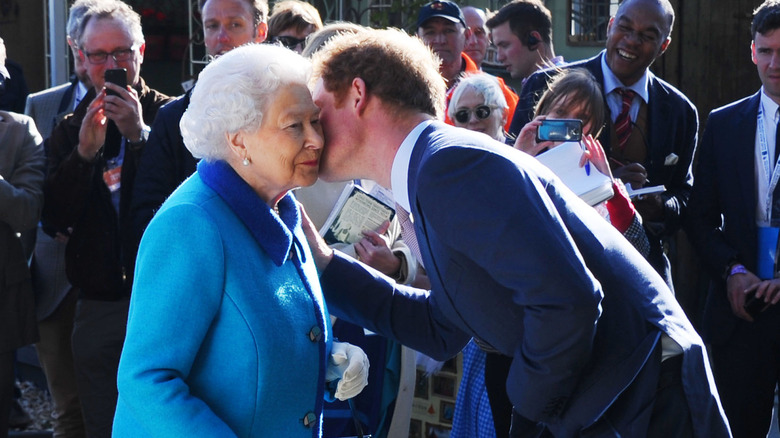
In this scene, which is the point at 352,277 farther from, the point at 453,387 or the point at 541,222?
the point at 453,387

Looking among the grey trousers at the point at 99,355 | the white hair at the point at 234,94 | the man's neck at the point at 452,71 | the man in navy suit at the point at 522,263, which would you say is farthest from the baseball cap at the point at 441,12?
the white hair at the point at 234,94

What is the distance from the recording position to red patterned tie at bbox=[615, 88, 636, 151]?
4.48 m

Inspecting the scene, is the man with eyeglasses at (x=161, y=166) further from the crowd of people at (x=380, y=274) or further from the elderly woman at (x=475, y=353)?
the elderly woman at (x=475, y=353)

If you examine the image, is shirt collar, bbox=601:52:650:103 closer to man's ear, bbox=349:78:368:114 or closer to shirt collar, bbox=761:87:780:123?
shirt collar, bbox=761:87:780:123

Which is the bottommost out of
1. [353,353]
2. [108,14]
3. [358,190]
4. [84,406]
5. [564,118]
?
[84,406]

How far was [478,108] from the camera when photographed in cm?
441

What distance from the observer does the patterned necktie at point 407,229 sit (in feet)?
11.8

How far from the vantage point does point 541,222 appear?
2129 mm

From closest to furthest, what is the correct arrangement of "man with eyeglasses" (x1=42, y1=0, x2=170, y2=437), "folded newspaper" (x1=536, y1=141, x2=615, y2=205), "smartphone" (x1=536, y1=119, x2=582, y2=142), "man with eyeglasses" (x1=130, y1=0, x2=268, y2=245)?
"folded newspaper" (x1=536, y1=141, x2=615, y2=205), "smartphone" (x1=536, y1=119, x2=582, y2=142), "man with eyeglasses" (x1=130, y1=0, x2=268, y2=245), "man with eyeglasses" (x1=42, y1=0, x2=170, y2=437)

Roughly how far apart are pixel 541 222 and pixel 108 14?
10.2 feet

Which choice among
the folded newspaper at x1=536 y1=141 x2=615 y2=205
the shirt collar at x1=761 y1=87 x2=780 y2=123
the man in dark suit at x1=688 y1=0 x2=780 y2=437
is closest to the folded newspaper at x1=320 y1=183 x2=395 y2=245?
the folded newspaper at x1=536 y1=141 x2=615 y2=205

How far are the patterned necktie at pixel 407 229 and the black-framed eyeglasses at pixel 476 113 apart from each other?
856mm

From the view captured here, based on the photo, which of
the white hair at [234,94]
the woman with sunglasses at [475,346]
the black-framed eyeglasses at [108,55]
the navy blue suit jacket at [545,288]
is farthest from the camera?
the black-framed eyeglasses at [108,55]

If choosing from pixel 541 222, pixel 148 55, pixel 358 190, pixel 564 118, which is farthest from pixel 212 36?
pixel 148 55
